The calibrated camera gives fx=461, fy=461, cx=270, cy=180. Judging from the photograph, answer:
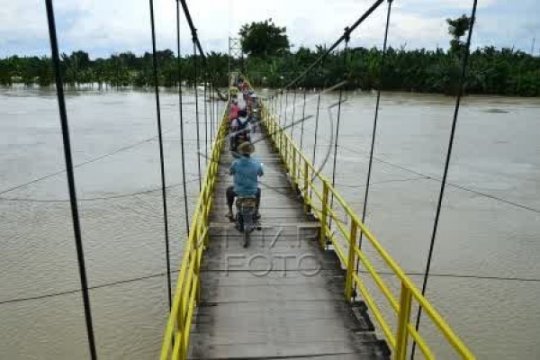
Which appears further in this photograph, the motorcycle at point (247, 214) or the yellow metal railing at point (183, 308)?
the motorcycle at point (247, 214)

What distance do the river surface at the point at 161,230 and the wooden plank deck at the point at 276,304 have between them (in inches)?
74.2

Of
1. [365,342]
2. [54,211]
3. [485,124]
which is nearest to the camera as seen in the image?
[365,342]

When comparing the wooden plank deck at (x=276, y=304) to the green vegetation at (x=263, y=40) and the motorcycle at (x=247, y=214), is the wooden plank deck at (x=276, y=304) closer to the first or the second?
the motorcycle at (x=247, y=214)

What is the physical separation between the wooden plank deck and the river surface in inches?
74.2

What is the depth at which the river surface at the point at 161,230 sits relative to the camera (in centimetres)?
665

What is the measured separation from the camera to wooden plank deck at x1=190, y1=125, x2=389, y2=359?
3752 mm

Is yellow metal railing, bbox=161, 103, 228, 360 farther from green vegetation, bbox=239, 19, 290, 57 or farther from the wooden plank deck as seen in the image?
green vegetation, bbox=239, 19, 290, 57

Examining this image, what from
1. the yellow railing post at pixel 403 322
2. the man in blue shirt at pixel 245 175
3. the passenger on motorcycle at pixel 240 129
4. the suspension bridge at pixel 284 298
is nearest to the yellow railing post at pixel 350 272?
the suspension bridge at pixel 284 298

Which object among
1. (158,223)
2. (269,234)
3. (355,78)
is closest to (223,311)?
Result: (269,234)

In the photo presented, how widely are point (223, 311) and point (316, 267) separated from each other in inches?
55.3

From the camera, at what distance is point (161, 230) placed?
410 inches

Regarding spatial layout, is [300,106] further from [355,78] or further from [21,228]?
[21,228]

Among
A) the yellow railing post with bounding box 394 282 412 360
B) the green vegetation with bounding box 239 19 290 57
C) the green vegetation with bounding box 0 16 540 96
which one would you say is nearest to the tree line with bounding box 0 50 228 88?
the green vegetation with bounding box 0 16 540 96

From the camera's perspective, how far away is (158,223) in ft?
35.6
